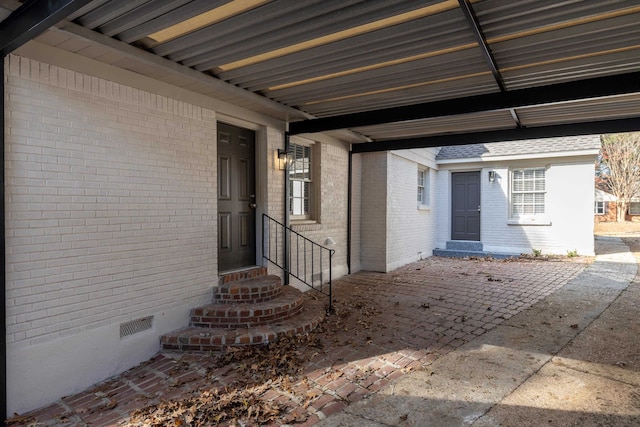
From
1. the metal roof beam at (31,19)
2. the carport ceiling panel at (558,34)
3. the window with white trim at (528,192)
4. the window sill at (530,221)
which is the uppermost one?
the carport ceiling panel at (558,34)

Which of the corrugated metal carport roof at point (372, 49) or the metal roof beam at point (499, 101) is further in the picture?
the metal roof beam at point (499, 101)

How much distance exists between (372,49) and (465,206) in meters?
9.42

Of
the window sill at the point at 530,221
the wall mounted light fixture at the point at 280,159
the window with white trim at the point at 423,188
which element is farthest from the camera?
the window with white trim at the point at 423,188

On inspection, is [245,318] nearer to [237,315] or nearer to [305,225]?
[237,315]

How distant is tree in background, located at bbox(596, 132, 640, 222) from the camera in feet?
65.4

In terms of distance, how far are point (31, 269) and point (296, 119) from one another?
13.1 ft

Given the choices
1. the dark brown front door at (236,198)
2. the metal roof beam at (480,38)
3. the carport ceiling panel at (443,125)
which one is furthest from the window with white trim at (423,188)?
the metal roof beam at (480,38)

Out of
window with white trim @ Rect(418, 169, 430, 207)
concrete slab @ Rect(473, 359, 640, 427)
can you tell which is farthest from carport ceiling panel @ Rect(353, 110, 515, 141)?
window with white trim @ Rect(418, 169, 430, 207)

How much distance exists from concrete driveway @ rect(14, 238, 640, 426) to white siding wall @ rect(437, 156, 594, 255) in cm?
502

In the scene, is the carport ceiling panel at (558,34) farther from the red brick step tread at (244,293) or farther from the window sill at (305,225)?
the window sill at (305,225)

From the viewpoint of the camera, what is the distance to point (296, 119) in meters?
5.91

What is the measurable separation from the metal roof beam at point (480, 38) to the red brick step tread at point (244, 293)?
356 centimetres

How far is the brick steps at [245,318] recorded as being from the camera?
13.1ft

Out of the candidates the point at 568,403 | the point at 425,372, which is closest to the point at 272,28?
the point at 425,372
